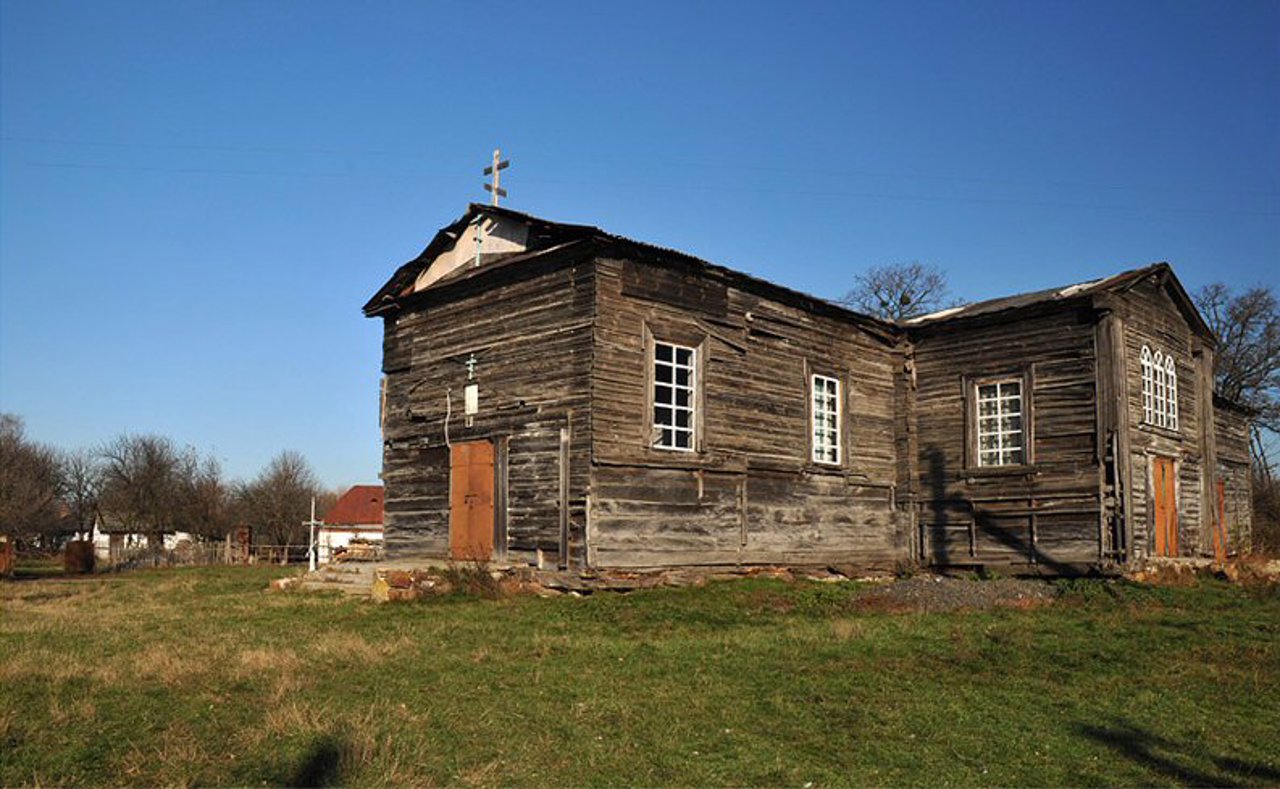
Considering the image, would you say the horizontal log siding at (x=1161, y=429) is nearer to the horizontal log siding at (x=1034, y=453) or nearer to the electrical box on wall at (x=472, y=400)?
the horizontal log siding at (x=1034, y=453)

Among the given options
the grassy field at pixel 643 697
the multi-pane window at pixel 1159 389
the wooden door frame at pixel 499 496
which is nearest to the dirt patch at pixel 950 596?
the grassy field at pixel 643 697

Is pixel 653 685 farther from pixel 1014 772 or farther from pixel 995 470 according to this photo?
pixel 995 470

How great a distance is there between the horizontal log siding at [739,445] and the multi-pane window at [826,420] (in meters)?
0.21

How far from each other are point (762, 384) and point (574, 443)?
457 centimetres

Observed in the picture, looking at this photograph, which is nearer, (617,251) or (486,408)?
(617,251)

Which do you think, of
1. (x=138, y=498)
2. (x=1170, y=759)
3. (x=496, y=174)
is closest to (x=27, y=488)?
(x=138, y=498)

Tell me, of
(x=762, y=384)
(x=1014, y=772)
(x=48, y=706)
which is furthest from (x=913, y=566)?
(x=48, y=706)

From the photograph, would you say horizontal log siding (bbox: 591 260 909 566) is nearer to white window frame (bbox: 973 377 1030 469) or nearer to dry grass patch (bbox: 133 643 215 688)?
white window frame (bbox: 973 377 1030 469)

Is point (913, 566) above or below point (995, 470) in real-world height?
below

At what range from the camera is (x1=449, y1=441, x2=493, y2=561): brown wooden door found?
18.2 meters

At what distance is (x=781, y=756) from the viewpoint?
7.08m

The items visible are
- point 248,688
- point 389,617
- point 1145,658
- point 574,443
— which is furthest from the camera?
point 574,443

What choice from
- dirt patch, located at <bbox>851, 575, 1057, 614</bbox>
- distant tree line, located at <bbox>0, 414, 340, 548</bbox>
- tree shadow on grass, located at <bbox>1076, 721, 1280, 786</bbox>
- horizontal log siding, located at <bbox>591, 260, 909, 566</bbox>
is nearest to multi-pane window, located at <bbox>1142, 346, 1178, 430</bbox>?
horizontal log siding, located at <bbox>591, 260, 909, 566</bbox>

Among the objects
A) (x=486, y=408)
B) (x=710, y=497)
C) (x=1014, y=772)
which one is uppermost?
(x=486, y=408)
